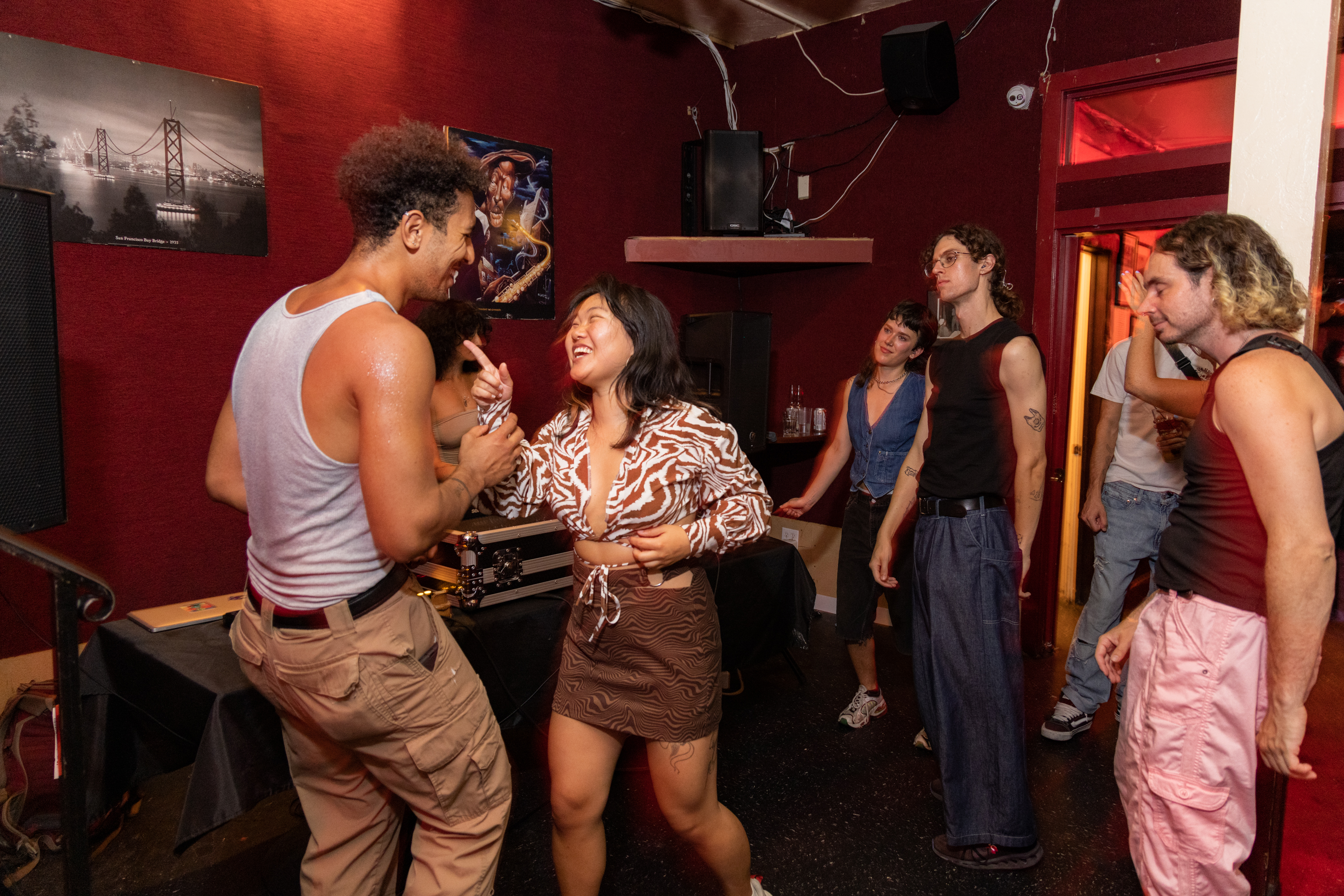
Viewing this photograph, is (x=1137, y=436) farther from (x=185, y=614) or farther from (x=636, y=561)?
(x=185, y=614)

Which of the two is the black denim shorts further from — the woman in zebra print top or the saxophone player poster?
the saxophone player poster

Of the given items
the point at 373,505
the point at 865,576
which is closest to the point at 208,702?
the point at 373,505

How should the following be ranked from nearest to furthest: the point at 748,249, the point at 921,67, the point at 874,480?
the point at 874,480 < the point at 921,67 < the point at 748,249

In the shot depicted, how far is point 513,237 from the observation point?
167 inches

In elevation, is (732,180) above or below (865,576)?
above

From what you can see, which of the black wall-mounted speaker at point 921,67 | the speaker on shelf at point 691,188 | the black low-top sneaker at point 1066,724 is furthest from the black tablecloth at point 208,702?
the black wall-mounted speaker at point 921,67

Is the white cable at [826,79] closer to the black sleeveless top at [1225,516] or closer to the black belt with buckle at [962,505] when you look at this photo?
the black belt with buckle at [962,505]

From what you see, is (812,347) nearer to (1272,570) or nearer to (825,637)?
(825,637)

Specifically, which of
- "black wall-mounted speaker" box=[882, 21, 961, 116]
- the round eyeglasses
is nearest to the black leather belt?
the round eyeglasses

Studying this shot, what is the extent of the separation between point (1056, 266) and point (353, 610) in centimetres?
378

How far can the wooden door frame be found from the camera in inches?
149

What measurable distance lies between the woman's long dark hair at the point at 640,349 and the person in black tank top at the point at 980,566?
97 centimetres

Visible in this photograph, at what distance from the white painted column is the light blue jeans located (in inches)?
61.6

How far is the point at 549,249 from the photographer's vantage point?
4426mm
